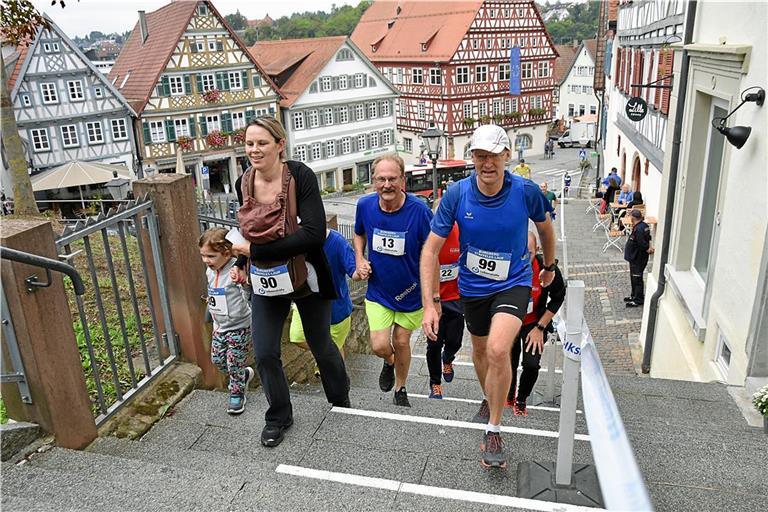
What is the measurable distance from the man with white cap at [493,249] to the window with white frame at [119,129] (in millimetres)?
30630

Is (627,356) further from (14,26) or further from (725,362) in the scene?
(14,26)

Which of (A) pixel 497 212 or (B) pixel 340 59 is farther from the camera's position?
(B) pixel 340 59

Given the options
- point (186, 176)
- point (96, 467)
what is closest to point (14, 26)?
point (186, 176)

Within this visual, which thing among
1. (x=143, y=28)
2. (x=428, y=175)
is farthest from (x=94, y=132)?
(x=428, y=175)

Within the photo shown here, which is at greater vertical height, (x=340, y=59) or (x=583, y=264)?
(x=340, y=59)

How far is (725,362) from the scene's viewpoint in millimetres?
6105

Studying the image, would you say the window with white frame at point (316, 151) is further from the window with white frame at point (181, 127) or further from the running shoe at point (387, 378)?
the running shoe at point (387, 378)

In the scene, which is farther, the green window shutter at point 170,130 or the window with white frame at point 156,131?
the green window shutter at point 170,130

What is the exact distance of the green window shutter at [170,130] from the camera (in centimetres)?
3238

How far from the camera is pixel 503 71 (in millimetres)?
43719

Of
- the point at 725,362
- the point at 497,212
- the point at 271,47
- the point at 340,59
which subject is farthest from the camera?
the point at 271,47

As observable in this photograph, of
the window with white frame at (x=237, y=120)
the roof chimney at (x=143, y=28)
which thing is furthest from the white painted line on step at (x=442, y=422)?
the roof chimney at (x=143, y=28)

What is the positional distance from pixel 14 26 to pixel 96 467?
925cm

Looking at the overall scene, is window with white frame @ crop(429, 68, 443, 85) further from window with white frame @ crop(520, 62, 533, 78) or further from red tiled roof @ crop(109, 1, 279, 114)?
red tiled roof @ crop(109, 1, 279, 114)
